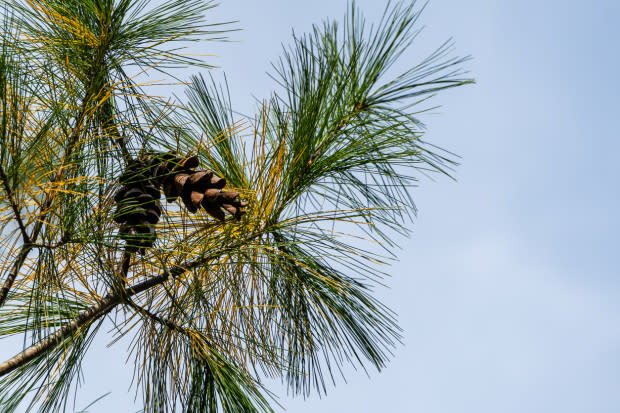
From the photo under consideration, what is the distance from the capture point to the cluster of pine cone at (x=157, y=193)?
40.4 inches

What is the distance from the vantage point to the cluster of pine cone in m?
1.03

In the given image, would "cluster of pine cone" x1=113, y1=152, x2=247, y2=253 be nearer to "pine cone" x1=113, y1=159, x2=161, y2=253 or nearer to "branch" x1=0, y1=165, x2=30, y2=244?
"pine cone" x1=113, y1=159, x2=161, y2=253

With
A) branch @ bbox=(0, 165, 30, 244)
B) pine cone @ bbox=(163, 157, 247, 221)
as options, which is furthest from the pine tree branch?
pine cone @ bbox=(163, 157, 247, 221)

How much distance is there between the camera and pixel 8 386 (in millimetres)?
1109

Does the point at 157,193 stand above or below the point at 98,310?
above

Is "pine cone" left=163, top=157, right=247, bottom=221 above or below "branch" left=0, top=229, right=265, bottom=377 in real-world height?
above

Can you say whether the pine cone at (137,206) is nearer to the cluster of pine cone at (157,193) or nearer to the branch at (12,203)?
the cluster of pine cone at (157,193)

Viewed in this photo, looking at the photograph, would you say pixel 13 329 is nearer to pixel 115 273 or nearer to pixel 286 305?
pixel 115 273

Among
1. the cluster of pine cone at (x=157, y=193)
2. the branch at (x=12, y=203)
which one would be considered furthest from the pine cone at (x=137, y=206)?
the branch at (x=12, y=203)

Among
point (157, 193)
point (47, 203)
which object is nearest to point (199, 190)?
point (157, 193)

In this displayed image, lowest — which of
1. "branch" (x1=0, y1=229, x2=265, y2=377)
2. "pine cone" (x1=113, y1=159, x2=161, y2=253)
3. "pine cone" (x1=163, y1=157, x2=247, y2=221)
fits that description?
"branch" (x1=0, y1=229, x2=265, y2=377)

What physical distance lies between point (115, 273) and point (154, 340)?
0.59ft

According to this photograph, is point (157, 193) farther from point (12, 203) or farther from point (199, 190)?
point (12, 203)

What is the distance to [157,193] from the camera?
41.6 inches
